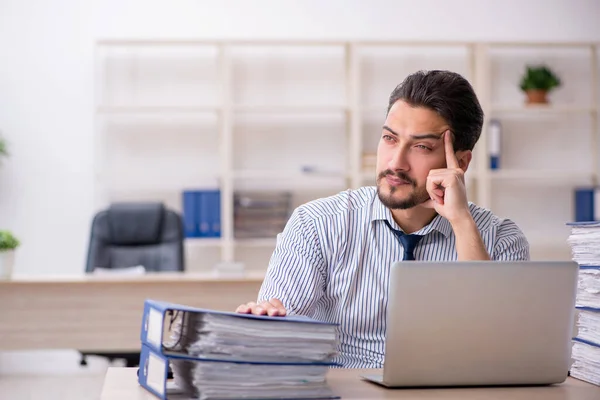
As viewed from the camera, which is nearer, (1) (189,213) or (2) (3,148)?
(2) (3,148)

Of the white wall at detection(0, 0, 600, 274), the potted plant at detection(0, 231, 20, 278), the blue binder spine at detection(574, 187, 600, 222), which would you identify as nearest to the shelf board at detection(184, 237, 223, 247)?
the white wall at detection(0, 0, 600, 274)

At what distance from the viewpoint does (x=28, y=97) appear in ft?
17.6

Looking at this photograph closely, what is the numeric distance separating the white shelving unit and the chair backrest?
1.03m

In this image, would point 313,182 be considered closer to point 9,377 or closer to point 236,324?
point 9,377

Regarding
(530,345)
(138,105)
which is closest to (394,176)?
(530,345)

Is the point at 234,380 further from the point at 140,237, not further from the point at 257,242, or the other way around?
the point at 257,242

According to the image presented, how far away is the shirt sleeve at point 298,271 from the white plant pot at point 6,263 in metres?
2.26

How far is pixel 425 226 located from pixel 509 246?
20 cm

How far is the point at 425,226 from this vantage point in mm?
1941

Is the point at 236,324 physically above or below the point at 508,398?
above

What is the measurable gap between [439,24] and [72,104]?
2377 millimetres

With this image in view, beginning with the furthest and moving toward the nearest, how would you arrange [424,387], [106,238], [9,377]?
[9,377] → [106,238] → [424,387]

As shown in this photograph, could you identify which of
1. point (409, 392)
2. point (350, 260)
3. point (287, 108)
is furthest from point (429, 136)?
point (287, 108)

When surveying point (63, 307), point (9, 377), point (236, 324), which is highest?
point (236, 324)
